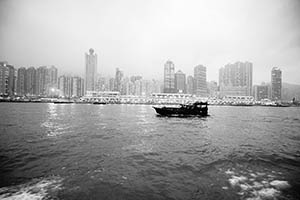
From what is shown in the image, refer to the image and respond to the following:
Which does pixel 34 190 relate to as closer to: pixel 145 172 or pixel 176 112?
pixel 145 172

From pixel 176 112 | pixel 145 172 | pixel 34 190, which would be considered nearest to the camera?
pixel 34 190

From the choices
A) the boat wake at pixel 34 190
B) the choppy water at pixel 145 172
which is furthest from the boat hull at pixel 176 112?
the boat wake at pixel 34 190

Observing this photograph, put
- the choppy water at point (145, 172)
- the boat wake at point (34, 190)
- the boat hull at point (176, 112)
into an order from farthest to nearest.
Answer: the boat hull at point (176, 112)
the choppy water at point (145, 172)
the boat wake at point (34, 190)

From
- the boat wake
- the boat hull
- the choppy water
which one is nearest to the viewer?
the boat wake

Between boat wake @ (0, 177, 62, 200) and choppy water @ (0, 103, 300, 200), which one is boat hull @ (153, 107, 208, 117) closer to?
choppy water @ (0, 103, 300, 200)

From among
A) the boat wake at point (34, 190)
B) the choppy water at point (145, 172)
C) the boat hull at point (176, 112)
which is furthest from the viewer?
the boat hull at point (176, 112)

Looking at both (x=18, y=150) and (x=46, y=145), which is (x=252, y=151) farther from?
(x=18, y=150)

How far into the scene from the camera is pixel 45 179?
30.8 feet

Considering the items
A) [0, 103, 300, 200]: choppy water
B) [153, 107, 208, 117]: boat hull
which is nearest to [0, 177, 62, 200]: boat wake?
[0, 103, 300, 200]: choppy water

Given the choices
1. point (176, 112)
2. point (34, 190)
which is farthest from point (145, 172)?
point (176, 112)

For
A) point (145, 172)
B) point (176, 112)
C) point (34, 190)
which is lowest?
point (145, 172)

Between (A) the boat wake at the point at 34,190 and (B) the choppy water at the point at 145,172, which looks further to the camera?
(B) the choppy water at the point at 145,172

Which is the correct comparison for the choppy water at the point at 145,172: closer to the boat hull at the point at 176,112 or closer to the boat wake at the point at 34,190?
the boat wake at the point at 34,190

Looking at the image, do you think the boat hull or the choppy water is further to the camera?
the boat hull
